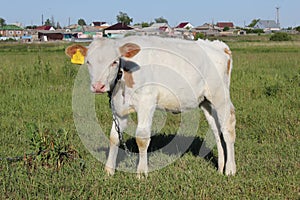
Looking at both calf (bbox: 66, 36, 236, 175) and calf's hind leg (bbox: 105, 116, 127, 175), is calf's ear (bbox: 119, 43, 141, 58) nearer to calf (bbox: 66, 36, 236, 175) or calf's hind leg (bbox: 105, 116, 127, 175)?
calf (bbox: 66, 36, 236, 175)

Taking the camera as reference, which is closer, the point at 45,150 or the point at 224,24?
the point at 45,150

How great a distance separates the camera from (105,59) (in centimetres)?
505

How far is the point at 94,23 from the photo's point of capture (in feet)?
440

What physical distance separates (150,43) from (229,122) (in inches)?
63.9

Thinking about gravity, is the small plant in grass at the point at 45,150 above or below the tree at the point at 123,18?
below

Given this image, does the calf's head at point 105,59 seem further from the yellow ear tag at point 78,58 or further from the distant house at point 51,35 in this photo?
the distant house at point 51,35

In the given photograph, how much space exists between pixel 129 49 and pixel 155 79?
564 mm

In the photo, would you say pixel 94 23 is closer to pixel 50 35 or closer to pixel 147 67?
pixel 50 35

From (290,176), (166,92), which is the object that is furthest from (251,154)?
(166,92)

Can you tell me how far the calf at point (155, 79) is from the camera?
517 centimetres

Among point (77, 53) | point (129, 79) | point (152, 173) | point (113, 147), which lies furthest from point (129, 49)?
point (152, 173)

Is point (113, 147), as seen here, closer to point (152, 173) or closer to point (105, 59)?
point (152, 173)

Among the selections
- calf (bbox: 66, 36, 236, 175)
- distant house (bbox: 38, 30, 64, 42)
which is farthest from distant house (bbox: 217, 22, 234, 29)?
calf (bbox: 66, 36, 236, 175)

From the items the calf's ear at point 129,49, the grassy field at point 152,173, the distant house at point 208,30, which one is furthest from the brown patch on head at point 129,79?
the distant house at point 208,30
